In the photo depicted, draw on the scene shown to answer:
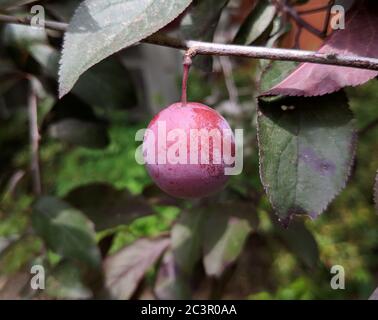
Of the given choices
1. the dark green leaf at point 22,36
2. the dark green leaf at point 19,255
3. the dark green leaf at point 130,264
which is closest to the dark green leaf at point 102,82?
the dark green leaf at point 22,36

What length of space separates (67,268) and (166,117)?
399 millimetres

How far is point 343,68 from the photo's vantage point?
0.51m

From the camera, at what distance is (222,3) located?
0.63 meters

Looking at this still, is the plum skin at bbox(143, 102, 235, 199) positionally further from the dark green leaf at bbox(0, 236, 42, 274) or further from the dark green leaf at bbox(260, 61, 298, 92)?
the dark green leaf at bbox(0, 236, 42, 274)

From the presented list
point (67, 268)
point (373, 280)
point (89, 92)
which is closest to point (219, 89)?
point (373, 280)

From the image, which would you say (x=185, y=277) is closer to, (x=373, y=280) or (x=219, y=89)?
(x=373, y=280)

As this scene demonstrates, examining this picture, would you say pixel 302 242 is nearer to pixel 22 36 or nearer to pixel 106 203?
pixel 106 203

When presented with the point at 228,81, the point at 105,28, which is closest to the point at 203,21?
the point at 105,28

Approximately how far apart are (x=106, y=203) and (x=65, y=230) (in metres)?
0.10

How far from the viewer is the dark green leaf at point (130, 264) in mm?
792

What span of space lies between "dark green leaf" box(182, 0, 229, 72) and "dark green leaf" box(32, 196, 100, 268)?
1.00ft

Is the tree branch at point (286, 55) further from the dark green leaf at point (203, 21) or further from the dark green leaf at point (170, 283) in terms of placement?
the dark green leaf at point (170, 283)

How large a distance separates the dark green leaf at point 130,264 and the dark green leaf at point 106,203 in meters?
0.06

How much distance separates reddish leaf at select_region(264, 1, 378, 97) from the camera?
1.62ft
